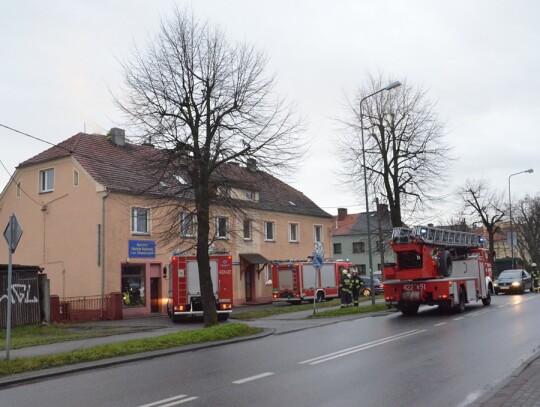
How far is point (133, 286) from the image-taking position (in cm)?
2830

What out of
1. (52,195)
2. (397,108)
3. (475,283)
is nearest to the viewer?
(475,283)

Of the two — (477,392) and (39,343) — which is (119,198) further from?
(477,392)

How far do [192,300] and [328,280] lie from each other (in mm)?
13574

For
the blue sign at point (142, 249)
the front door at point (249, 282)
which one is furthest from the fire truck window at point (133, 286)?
the front door at point (249, 282)

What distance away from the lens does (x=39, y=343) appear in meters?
15.0

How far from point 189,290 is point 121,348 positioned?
450 inches

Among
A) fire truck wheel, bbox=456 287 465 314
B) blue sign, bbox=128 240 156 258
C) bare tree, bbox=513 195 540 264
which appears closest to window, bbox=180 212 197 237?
fire truck wheel, bbox=456 287 465 314

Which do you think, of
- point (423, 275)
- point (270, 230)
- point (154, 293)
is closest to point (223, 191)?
point (423, 275)

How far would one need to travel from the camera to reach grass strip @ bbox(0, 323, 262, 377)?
35.3 feet

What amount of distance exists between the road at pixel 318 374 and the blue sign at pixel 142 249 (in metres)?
14.9

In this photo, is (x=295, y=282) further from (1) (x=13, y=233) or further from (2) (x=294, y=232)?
(1) (x=13, y=233)

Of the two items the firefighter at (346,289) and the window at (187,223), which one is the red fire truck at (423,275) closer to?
the firefighter at (346,289)

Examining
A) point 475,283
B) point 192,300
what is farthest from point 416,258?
point 192,300

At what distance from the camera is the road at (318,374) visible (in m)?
7.62
